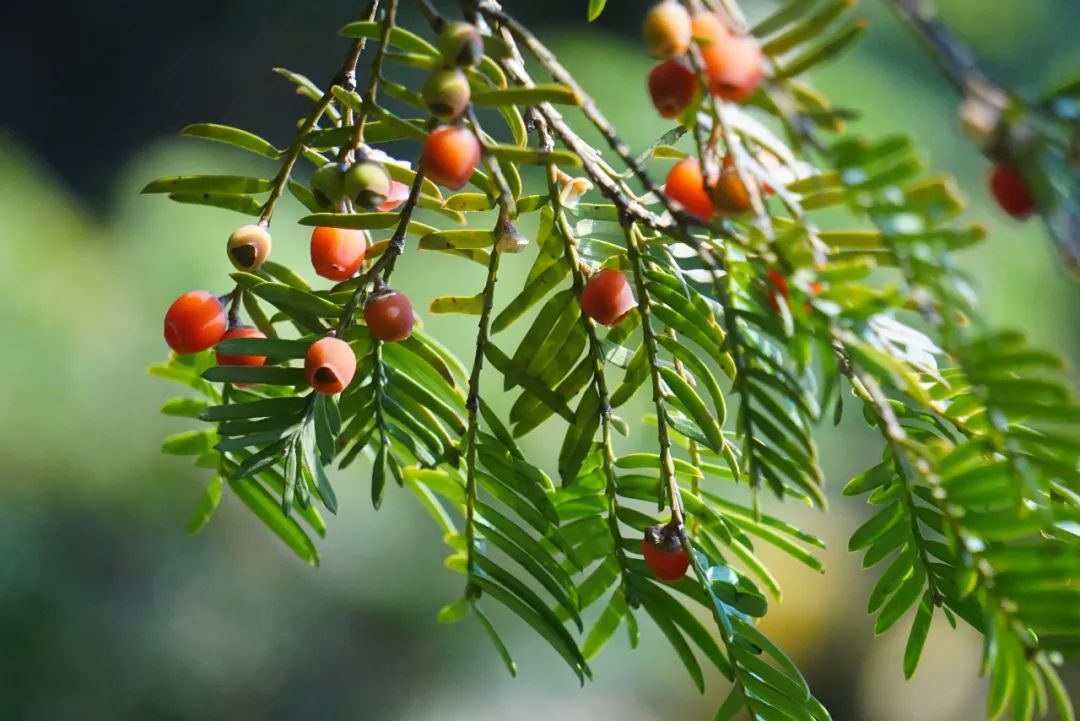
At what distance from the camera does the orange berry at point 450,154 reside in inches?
9.0

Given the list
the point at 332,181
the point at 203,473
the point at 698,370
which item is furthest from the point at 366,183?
the point at 203,473

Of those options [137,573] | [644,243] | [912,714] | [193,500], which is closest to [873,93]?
[912,714]

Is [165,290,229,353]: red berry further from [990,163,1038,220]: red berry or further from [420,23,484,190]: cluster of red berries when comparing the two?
[990,163,1038,220]: red berry

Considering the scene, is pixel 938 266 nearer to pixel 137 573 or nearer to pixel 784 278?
pixel 784 278

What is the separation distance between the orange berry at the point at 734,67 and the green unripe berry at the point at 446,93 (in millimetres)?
52

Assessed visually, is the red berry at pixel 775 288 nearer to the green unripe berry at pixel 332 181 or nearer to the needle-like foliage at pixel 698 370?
the needle-like foliage at pixel 698 370

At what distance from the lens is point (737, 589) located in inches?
12.6

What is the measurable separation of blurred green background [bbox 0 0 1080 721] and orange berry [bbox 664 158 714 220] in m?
0.94

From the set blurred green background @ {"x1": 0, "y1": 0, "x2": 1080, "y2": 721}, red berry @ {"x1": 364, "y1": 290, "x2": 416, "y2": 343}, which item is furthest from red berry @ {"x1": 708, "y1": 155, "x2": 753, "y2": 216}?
blurred green background @ {"x1": 0, "y1": 0, "x2": 1080, "y2": 721}

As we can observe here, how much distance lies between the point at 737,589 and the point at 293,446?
0.14 meters

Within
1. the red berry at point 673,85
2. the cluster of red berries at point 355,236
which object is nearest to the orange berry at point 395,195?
the cluster of red berries at point 355,236

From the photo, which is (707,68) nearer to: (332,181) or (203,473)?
(332,181)

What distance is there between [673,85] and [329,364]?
12 centimetres

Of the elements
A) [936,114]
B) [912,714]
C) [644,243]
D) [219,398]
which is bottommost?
[912,714]
